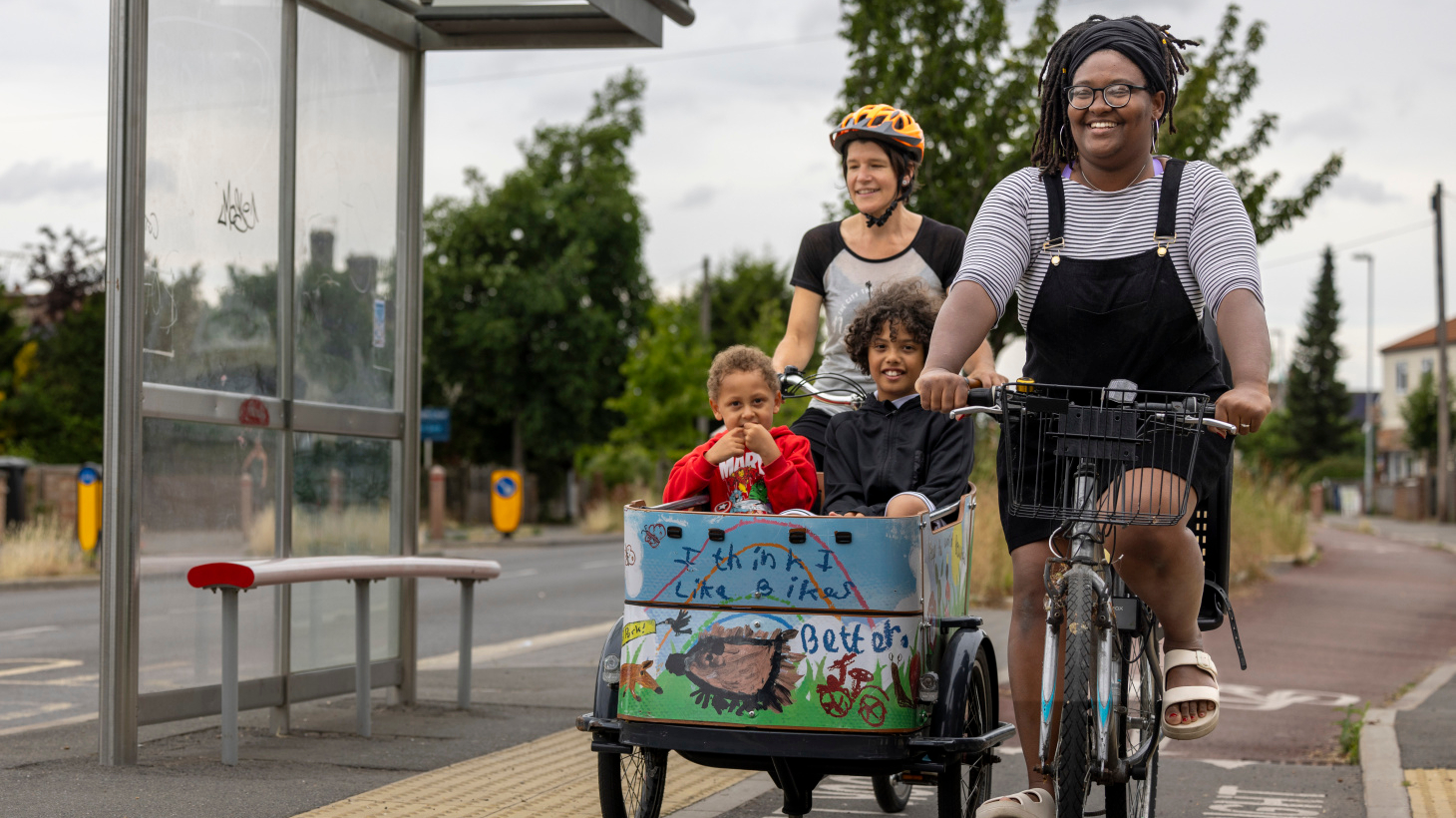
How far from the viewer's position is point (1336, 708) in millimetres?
8586

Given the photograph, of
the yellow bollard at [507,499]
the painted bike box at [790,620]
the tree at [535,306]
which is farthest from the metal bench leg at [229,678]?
the tree at [535,306]

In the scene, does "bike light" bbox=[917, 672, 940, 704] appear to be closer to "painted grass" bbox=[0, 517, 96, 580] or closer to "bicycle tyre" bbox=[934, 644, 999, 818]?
"bicycle tyre" bbox=[934, 644, 999, 818]

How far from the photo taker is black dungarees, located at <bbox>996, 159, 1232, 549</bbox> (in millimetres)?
3854

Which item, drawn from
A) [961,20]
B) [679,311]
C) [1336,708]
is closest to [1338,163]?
[961,20]

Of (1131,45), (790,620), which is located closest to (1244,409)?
(1131,45)

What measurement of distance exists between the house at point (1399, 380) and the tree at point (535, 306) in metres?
53.9

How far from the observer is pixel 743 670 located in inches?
152

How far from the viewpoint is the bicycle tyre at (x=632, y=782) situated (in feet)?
13.8

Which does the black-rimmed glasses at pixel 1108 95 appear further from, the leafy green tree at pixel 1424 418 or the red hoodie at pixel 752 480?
the leafy green tree at pixel 1424 418

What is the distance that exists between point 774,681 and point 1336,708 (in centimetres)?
580

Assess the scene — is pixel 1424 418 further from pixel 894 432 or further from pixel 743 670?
pixel 743 670

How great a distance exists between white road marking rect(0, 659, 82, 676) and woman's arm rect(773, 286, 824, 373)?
21.3 feet

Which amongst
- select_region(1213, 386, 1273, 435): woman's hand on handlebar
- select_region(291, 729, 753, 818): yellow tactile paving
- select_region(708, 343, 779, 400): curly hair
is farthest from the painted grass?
select_region(1213, 386, 1273, 435): woman's hand on handlebar

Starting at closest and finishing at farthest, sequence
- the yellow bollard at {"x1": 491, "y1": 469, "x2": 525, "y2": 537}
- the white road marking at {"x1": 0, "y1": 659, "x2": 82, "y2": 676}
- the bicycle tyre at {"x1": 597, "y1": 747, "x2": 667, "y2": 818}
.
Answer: the bicycle tyre at {"x1": 597, "y1": 747, "x2": 667, "y2": 818}, the white road marking at {"x1": 0, "y1": 659, "x2": 82, "y2": 676}, the yellow bollard at {"x1": 491, "y1": 469, "x2": 525, "y2": 537}
